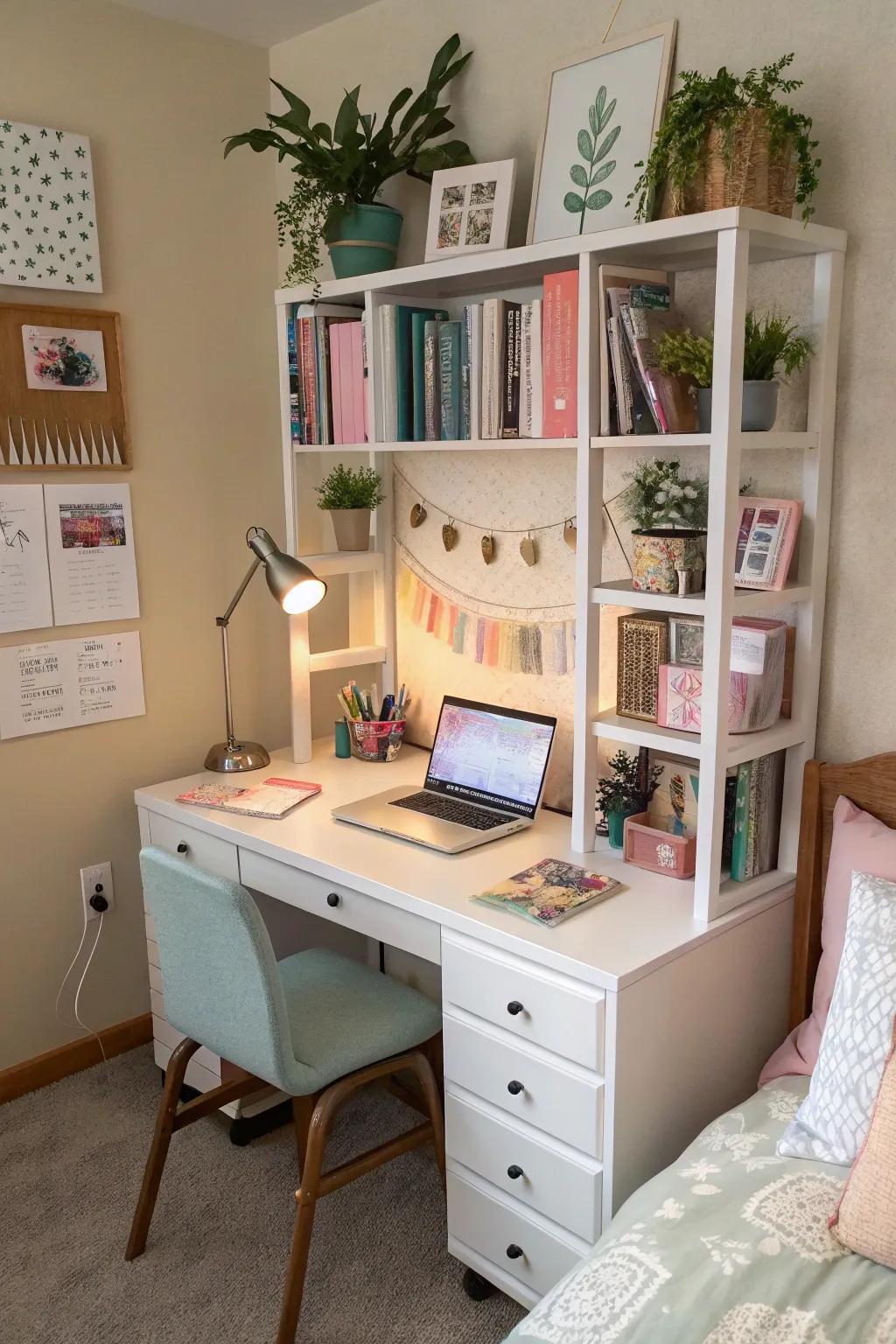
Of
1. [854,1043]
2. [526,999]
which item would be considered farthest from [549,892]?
[854,1043]

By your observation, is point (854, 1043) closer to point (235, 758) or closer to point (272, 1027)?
point (272, 1027)

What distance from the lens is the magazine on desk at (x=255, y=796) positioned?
93.6 inches

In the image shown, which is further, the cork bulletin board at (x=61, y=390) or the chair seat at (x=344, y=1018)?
the cork bulletin board at (x=61, y=390)

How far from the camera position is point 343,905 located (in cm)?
209

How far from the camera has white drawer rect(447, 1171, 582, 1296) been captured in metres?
1.80

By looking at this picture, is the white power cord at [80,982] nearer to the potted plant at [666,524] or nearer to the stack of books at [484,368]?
the stack of books at [484,368]

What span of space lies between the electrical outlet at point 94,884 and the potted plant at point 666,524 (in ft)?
5.07

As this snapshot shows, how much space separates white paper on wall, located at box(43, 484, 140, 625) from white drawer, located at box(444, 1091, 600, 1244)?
140 centimetres

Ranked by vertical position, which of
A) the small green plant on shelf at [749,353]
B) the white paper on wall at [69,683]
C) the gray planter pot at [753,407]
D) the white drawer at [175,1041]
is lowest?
the white drawer at [175,1041]

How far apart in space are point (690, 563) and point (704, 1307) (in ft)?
3.57

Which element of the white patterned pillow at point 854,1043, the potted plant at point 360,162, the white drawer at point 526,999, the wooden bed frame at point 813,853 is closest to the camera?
the white patterned pillow at point 854,1043

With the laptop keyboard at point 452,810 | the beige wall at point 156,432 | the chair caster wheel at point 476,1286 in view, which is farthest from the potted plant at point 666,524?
the chair caster wheel at point 476,1286

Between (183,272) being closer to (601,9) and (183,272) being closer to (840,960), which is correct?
(601,9)

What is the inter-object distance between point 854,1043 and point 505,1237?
2.35 ft
